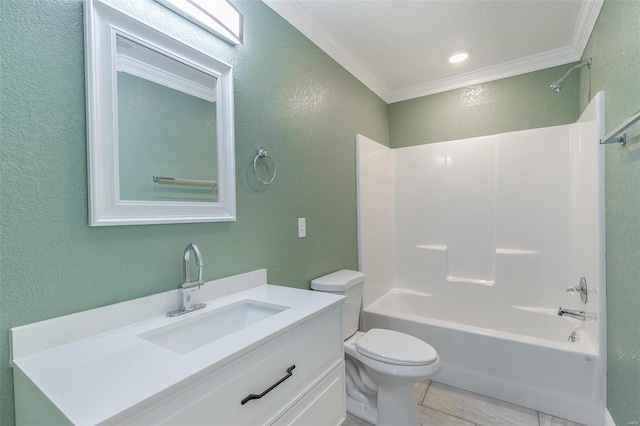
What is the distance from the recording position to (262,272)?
1.52 m

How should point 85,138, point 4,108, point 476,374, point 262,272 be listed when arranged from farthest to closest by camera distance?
point 476,374 < point 262,272 < point 85,138 < point 4,108

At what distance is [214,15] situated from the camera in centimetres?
126

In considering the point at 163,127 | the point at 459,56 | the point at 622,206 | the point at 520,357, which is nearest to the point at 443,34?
the point at 459,56

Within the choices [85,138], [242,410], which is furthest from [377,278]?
[85,138]

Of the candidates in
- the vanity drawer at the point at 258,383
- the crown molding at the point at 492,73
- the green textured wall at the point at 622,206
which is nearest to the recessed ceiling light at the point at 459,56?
the crown molding at the point at 492,73

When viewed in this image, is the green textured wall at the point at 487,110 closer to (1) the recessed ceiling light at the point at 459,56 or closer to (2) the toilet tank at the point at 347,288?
(1) the recessed ceiling light at the point at 459,56

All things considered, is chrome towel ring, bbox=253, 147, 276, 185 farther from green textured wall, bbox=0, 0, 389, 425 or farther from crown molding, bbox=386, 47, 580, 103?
crown molding, bbox=386, 47, 580, 103

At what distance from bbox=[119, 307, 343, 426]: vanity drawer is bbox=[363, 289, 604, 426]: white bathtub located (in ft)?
3.79

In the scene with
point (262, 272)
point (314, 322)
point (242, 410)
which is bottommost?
point (242, 410)

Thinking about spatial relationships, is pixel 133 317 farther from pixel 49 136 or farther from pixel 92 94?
pixel 92 94

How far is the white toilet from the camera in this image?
1526 millimetres

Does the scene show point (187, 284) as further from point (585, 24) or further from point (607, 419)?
point (585, 24)

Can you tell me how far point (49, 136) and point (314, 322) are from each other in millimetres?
1008

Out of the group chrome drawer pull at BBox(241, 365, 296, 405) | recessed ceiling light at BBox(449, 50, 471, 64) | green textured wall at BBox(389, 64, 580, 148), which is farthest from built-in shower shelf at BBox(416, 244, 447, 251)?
chrome drawer pull at BBox(241, 365, 296, 405)
